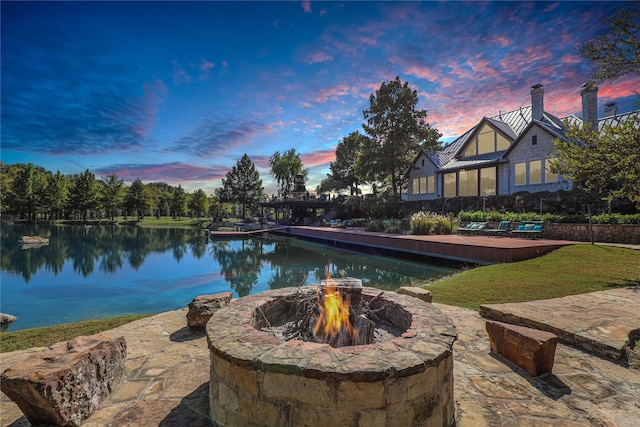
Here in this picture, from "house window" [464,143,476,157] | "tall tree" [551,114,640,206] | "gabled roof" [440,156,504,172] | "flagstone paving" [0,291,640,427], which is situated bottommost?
"flagstone paving" [0,291,640,427]

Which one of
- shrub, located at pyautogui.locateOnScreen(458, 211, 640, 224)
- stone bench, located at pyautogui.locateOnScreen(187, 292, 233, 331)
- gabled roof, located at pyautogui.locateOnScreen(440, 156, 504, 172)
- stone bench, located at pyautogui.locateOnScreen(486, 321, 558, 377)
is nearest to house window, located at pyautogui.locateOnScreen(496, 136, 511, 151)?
gabled roof, located at pyautogui.locateOnScreen(440, 156, 504, 172)

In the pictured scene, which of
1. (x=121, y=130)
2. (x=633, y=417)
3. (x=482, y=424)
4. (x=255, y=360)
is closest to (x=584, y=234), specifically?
(x=633, y=417)

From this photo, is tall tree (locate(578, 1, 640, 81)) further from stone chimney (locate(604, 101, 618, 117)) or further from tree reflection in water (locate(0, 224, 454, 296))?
stone chimney (locate(604, 101, 618, 117))

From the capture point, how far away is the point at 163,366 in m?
3.17

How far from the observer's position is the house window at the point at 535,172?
1694 centimetres

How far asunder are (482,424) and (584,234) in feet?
44.1

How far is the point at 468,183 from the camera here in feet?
69.6

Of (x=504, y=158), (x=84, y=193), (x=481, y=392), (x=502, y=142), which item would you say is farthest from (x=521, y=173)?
(x=84, y=193)

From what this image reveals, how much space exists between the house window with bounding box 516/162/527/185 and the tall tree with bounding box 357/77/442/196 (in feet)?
28.5

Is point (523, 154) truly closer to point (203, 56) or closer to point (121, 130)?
point (203, 56)

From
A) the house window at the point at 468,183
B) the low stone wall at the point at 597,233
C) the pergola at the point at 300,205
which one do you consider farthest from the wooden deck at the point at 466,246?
the pergola at the point at 300,205

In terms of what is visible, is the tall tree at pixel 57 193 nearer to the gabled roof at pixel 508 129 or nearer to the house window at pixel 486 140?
the gabled roof at pixel 508 129

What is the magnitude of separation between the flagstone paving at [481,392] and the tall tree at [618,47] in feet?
23.6

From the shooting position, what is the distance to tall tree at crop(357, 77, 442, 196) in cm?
2453
